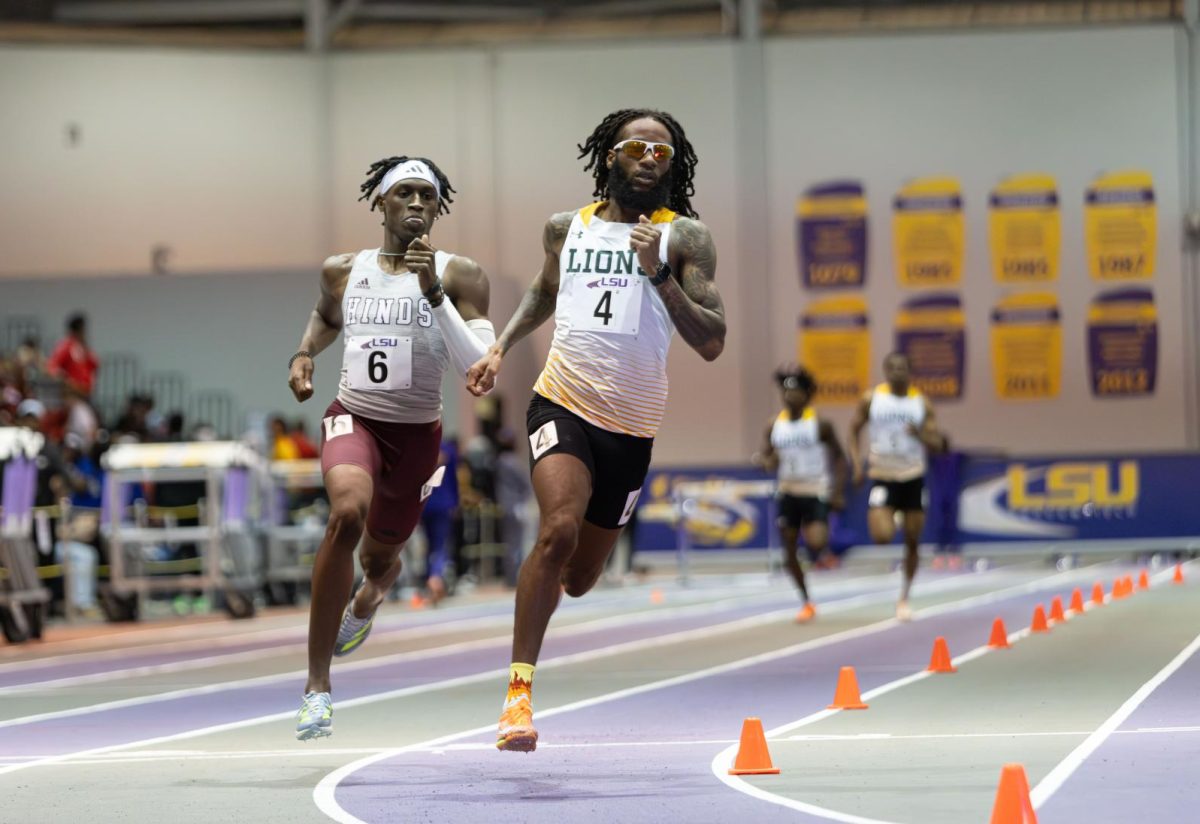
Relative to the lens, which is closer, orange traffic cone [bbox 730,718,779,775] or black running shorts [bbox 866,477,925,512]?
orange traffic cone [bbox 730,718,779,775]

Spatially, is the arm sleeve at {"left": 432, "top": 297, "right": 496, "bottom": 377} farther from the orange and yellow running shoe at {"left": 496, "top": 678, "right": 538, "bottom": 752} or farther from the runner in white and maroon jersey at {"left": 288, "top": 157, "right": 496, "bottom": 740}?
the orange and yellow running shoe at {"left": 496, "top": 678, "right": 538, "bottom": 752}

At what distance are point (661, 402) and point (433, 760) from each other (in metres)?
1.60

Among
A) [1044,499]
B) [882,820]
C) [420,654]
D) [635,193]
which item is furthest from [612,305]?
[1044,499]

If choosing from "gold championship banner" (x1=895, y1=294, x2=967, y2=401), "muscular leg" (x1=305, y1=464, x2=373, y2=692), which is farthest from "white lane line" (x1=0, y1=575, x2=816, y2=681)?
"gold championship banner" (x1=895, y1=294, x2=967, y2=401)

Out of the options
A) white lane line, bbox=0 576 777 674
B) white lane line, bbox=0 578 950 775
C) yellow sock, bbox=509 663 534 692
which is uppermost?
yellow sock, bbox=509 663 534 692

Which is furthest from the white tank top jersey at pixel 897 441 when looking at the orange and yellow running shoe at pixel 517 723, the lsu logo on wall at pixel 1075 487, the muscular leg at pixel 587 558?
the lsu logo on wall at pixel 1075 487

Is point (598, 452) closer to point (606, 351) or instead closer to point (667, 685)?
point (606, 351)

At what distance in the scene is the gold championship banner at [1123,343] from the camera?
33438 millimetres

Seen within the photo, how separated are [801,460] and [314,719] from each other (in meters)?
9.98

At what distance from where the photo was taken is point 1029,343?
33781 millimetres

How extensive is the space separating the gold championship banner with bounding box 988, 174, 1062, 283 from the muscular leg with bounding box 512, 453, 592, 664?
88.4ft

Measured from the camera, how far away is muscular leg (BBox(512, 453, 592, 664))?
7.62 m

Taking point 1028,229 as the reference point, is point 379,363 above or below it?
below

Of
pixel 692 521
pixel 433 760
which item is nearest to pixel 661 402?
pixel 433 760
